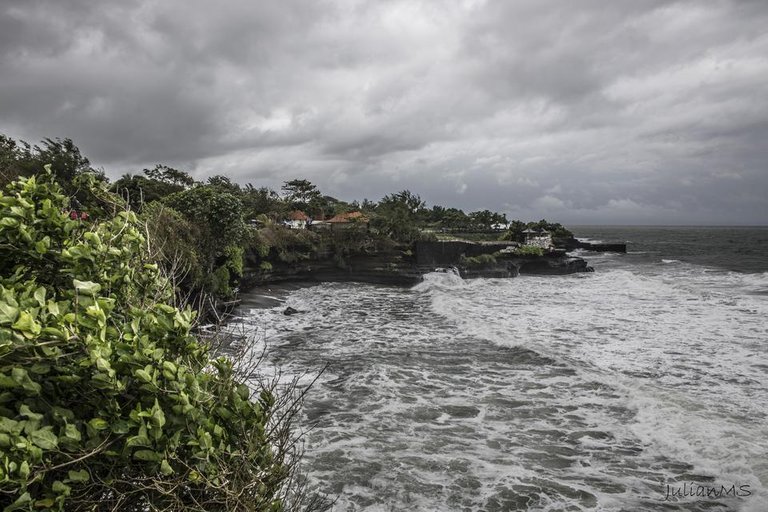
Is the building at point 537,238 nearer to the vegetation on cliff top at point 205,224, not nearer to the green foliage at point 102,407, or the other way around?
the vegetation on cliff top at point 205,224

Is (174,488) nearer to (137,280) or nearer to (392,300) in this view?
(137,280)

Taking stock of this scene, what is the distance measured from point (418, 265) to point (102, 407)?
32.0 m

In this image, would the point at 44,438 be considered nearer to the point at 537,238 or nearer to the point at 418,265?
the point at 418,265

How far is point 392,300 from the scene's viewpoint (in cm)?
2481

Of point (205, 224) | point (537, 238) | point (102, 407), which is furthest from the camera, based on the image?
point (537, 238)

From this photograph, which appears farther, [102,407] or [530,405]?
[530,405]

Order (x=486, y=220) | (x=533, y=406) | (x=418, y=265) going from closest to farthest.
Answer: (x=533, y=406)
(x=418, y=265)
(x=486, y=220)

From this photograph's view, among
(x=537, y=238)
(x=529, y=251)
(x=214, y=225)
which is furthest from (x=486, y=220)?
(x=214, y=225)

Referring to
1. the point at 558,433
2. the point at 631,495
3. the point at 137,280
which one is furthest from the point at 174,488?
the point at 558,433
